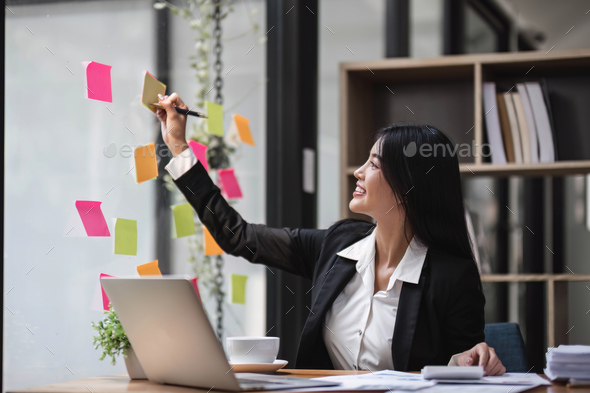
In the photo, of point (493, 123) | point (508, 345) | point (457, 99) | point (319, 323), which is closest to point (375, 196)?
point (319, 323)

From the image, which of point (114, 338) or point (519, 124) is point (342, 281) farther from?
point (519, 124)

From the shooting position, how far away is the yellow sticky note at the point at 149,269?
1924 millimetres

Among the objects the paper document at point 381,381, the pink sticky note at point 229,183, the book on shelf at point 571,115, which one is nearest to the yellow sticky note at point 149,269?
the pink sticky note at point 229,183

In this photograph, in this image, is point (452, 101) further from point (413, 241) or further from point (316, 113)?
point (413, 241)

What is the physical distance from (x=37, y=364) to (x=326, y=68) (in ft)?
7.18

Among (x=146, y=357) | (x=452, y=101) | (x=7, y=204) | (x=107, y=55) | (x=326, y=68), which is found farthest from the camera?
(x=326, y=68)

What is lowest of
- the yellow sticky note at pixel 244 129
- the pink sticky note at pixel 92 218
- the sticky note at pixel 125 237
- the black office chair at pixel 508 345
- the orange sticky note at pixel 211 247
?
the black office chair at pixel 508 345

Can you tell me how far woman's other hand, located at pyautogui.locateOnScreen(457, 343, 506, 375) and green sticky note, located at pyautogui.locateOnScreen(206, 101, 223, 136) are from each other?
1.12 m

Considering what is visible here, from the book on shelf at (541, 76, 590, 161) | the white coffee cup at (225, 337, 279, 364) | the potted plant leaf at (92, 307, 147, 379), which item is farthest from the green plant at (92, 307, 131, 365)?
the book on shelf at (541, 76, 590, 161)

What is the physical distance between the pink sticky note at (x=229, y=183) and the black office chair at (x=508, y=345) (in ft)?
3.17

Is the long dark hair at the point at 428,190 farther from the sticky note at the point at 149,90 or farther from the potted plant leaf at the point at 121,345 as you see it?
the potted plant leaf at the point at 121,345

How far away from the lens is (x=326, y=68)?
136 inches

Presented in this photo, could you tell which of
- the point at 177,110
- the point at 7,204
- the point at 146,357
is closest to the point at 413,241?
the point at 177,110

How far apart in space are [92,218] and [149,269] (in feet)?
0.89
